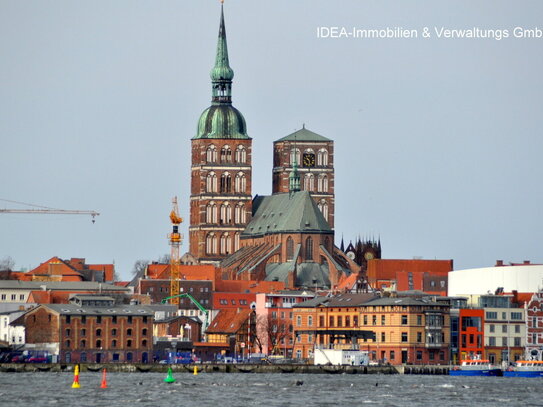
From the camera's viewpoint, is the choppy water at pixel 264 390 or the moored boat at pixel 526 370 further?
the moored boat at pixel 526 370

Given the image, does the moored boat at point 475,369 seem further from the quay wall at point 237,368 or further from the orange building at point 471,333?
the orange building at point 471,333

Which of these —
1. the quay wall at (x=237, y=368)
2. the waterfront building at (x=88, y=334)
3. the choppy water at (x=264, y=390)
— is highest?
the waterfront building at (x=88, y=334)

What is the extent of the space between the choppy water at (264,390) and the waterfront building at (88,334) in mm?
18015

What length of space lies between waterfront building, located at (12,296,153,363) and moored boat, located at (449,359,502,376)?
3092 centimetres

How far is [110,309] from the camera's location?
198m

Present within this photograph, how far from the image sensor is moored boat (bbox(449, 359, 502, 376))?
588 ft

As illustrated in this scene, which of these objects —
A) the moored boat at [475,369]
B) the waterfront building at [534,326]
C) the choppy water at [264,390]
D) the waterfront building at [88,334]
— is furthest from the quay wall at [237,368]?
the waterfront building at [534,326]

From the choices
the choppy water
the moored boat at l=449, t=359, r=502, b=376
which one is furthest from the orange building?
the choppy water

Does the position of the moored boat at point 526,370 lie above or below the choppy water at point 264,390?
above

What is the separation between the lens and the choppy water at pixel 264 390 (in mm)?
135375

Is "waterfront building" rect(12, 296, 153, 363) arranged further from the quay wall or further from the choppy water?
the choppy water

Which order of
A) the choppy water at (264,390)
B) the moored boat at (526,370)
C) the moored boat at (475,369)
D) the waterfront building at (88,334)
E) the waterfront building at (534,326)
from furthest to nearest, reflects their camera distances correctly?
1. the waterfront building at (534,326)
2. the waterfront building at (88,334)
3. the moored boat at (475,369)
4. the moored boat at (526,370)
5. the choppy water at (264,390)

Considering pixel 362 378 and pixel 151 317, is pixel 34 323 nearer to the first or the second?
pixel 151 317

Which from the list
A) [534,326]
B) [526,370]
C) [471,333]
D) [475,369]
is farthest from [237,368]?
[534,326]
